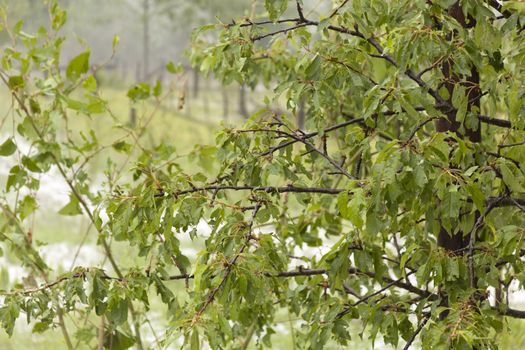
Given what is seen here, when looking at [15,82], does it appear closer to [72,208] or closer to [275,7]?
[72,208]

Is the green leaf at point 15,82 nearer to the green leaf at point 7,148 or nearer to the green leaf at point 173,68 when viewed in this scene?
the green leaf at point 7,148

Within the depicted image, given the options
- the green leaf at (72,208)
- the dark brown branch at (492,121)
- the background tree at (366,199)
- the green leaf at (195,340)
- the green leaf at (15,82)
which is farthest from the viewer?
the green leaf at (72,208)

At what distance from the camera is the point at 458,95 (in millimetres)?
2627

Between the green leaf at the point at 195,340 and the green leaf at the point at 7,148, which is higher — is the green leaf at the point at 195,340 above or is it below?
below

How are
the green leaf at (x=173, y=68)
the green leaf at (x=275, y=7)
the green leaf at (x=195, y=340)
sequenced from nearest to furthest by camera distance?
the green leaf at (x=195, y=340)
the green leaf at (x=275, y=7)
the green leaf at (x=173, y=68)

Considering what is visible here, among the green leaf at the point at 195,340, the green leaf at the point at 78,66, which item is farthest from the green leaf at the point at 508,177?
the green leaf at the point at 78,66

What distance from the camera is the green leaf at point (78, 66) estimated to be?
377 centimetres

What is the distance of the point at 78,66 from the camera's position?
12.5ft

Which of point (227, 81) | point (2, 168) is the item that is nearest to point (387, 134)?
point (227, 81)

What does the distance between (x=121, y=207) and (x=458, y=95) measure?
1.36m

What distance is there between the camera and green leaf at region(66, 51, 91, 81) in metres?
3.77

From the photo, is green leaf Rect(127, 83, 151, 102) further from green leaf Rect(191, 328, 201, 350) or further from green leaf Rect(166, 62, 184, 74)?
green leaf Rect(191, 328, 201, 350)

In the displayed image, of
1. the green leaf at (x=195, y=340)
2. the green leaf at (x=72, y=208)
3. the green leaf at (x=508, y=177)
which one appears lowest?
the green leaf at (x=195, y=340)

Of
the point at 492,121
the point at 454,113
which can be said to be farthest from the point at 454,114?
the point at 492,121
